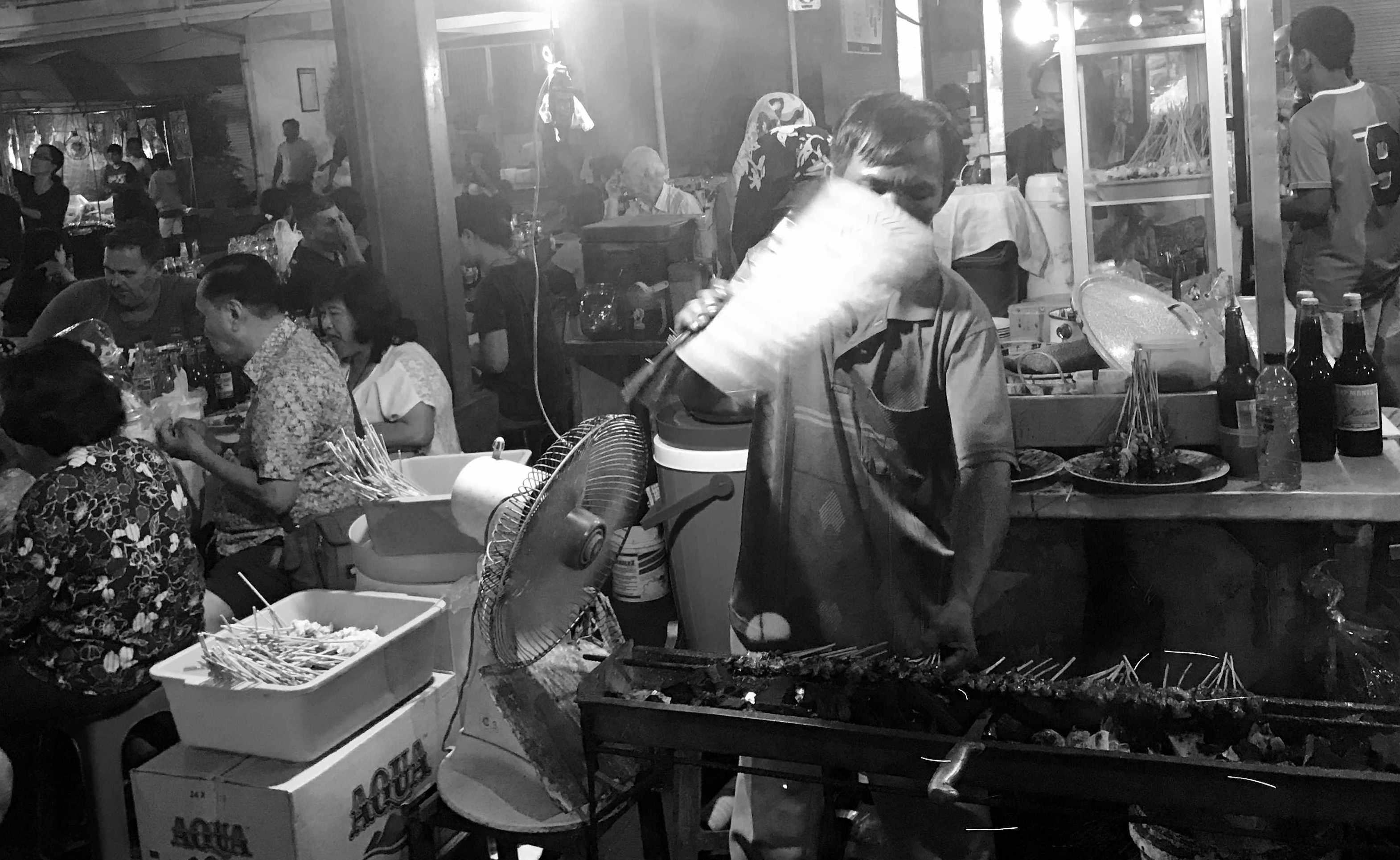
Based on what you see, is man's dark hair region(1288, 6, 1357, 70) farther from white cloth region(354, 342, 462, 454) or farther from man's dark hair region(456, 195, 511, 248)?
white cloth region(354, 342, 462, 454)

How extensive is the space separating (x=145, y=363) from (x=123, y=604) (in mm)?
1495

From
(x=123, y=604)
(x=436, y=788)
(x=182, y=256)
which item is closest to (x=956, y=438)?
(x=436, y=788)

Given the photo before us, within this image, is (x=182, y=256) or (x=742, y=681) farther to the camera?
(x=182, y=256)

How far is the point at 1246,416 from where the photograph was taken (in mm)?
2238

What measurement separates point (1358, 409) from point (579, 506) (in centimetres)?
161

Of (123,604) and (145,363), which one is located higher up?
(145,363)

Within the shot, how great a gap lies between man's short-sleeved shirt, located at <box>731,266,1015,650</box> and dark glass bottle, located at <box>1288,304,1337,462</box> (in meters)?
0.76

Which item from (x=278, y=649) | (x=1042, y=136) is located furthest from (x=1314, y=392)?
(x=278, y=649)

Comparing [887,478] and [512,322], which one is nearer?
[887,478]

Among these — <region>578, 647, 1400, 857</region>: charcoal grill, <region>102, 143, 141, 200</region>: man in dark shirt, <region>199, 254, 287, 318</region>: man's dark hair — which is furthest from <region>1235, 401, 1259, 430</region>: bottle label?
<region>102, 143, 141, 200</region>: man in dark shirt

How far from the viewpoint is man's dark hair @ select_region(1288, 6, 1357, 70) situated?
2.65m

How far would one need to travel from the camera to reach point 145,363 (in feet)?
13.0

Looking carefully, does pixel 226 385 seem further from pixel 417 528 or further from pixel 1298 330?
pixel 1298 330

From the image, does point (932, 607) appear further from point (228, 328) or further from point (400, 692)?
point (228, 328)
